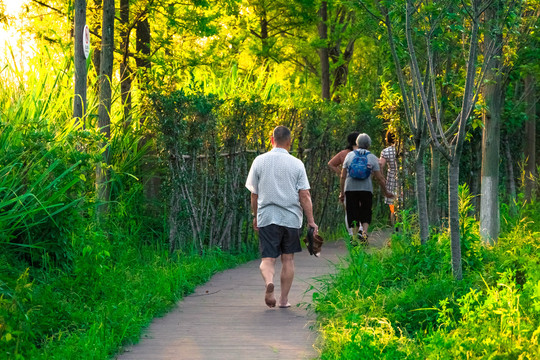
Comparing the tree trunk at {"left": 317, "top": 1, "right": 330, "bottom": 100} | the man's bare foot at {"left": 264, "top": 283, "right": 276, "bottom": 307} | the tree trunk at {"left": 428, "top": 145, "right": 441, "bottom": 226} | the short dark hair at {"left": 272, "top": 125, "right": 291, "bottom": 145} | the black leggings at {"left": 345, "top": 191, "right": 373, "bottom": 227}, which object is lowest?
the man's bare foot at {"left": 264, "top": 283, "right": 276, "bottom": 307}

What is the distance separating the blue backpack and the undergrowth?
2209 mm

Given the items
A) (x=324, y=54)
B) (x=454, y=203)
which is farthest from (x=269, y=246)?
(x=324, y=54)

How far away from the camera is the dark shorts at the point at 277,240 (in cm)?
891

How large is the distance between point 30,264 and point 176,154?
424 centimetres

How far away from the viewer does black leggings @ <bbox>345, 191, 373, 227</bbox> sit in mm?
13016

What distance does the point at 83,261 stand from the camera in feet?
28.6

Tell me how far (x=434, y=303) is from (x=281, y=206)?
210 cm

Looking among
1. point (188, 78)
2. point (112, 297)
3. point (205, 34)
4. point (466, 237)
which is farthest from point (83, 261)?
point (205, 34)

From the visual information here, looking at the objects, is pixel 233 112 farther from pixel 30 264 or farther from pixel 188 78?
pixel 30 264

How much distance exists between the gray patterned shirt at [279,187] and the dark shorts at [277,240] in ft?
0.18

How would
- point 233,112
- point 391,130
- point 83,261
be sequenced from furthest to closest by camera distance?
point 391,130 → point 233,112 → point 83,261

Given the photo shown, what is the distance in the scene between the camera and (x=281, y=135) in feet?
29.6

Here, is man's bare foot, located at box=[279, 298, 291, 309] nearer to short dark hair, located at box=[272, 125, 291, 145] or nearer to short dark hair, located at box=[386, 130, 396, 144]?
short dark hair, located at box=[272, 125, 291, 145]

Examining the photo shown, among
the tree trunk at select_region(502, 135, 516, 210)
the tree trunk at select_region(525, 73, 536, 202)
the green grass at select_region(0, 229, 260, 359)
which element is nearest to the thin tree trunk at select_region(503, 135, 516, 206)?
the tree trunk at select_region(502, 135, 516, 210)
